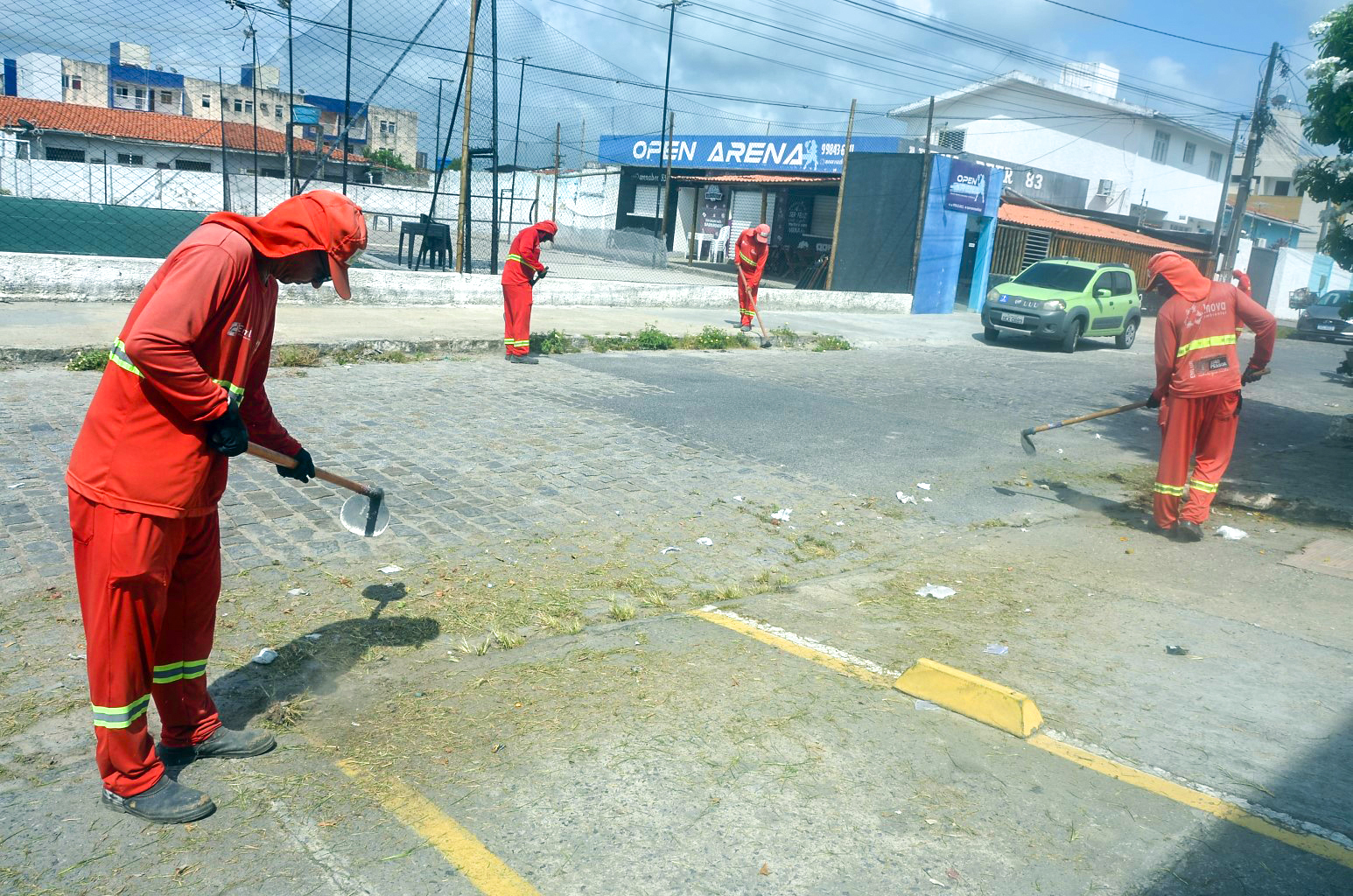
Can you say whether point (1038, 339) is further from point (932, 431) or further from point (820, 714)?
point (820, 714)

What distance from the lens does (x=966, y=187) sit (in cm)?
2428

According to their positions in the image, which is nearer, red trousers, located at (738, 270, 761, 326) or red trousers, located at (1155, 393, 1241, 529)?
red trousers, located at (1155, 393, 1241, 529)

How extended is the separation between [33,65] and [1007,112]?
37.4 meters

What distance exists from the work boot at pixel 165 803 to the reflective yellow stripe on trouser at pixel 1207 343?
6.20 meters

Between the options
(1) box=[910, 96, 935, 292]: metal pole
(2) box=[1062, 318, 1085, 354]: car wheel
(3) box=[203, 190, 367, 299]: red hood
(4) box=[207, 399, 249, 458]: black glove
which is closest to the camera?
(4) box=[207, 399, 249, 458]: black glove

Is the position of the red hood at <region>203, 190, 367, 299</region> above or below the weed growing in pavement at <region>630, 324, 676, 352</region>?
above

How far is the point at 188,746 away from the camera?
129 inches

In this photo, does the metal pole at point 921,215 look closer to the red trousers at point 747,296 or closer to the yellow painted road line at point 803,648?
the red trousers at point 747,296

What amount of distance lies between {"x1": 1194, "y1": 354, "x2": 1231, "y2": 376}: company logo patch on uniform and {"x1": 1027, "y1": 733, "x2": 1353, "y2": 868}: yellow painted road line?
3.88 m

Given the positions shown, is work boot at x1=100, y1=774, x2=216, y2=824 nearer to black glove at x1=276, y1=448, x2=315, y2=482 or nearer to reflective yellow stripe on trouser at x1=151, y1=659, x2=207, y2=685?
reflective yellow stripe on trouser at x1=151, y1=659, x2=207, y2=685

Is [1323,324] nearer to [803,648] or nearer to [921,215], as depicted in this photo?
[921,215]

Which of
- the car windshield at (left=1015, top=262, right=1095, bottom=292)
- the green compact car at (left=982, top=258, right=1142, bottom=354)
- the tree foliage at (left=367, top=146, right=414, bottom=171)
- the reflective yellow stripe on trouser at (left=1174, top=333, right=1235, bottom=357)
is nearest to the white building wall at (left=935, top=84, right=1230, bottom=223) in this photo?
the green compact car at (left=982, top=258, right=1142, bottom=354)

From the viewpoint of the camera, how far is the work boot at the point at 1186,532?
22.6ft

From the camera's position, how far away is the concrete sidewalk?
997 centimetres
